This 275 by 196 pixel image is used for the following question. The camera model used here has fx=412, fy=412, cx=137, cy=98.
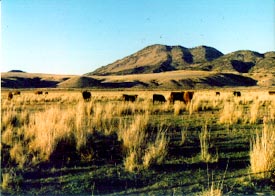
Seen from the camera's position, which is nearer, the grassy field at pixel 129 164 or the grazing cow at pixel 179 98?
the grassy field at pixel 129 164

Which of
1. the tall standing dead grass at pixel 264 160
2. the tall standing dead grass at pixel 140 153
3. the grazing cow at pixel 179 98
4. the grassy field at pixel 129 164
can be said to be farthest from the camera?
the grazing cow at pixel 179 98

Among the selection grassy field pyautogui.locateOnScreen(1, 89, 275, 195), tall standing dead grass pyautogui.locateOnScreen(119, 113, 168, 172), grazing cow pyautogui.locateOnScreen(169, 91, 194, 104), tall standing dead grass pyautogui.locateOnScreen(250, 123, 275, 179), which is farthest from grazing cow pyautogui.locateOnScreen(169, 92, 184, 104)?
tall standing dead grass pyautogui.locateOnScreen(250, 123, 275, 179)

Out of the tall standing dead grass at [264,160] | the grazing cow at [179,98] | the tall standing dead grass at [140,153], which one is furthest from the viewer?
the grazing cow at [179,98]

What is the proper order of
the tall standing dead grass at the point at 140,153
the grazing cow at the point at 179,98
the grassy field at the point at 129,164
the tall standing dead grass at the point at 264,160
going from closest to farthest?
the grassy field at the point at 129,164, the tall standing dead grass at the point at 264,160, the tall standing dead grass at the point at 140,153, the grazing cow at the point at 179,98

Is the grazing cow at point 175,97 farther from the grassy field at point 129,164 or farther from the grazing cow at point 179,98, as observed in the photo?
the grassy field at point 129,164

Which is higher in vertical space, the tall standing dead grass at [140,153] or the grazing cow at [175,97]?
the grazing cow at [175,97]

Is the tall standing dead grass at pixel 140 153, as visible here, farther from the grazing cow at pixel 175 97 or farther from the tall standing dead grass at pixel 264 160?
the grazing cow at pixel 175 97

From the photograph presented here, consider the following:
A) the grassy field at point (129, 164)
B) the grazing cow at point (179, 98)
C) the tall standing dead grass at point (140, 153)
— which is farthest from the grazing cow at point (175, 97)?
the tall standing dead grass at point (140, 153)

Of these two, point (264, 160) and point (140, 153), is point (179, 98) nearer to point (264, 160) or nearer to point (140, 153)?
point (140, 153)

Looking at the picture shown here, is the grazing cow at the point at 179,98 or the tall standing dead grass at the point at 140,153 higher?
the grazing cow at the point at 179,98

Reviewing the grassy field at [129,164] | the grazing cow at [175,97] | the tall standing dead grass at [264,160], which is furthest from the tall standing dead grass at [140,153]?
the grazing cow at [175,97]

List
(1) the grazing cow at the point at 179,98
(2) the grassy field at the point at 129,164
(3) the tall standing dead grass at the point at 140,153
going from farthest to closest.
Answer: (1) the grazing cow at the point at 179,98, (3) the tall standing dead grass at the point at 140,153, (2) the grassy field at the point at 129,164

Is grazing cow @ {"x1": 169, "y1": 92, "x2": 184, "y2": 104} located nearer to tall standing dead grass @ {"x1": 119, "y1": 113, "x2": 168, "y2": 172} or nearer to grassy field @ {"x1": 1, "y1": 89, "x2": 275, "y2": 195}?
grassy field @ {"x1": 1, "y1": 89, "x2": 275, "y2": 195}

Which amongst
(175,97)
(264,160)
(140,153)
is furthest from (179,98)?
(264,160)
